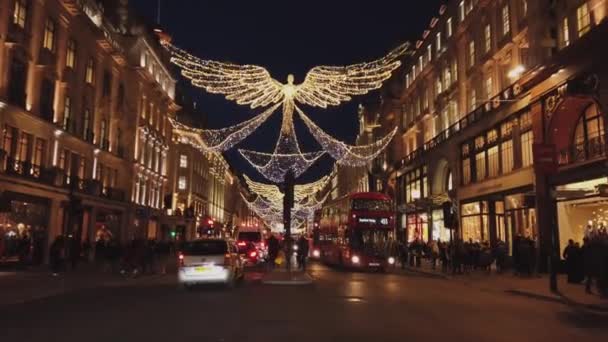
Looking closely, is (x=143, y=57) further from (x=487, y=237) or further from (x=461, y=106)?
(x=487, y=237)

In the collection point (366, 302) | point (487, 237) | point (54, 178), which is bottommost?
point (366, 302)

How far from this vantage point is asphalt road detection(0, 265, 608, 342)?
9.83 m

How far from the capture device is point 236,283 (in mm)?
20500

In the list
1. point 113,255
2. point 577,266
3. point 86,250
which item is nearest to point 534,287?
point 577,266

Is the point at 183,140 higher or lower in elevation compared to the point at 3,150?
higher

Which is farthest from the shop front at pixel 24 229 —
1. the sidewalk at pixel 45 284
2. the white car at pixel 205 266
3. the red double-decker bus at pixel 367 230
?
the red double-decker bus at pixel 367 230

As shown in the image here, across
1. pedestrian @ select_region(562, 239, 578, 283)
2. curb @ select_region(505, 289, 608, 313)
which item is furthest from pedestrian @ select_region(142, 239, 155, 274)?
pedestrian @ select_region(562, 239, 578, 283)

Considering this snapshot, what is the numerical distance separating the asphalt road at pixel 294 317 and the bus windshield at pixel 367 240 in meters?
A: 11.8

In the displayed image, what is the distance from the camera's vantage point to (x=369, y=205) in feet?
100

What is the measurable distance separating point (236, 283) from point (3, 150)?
15.1m

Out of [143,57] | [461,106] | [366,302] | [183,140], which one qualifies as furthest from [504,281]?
[183,140]

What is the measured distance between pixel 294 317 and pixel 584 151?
57.5ft

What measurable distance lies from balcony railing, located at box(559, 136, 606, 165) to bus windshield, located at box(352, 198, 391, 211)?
30.4 ft

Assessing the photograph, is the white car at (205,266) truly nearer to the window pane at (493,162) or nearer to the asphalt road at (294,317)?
the asphalt road at (294,317)
